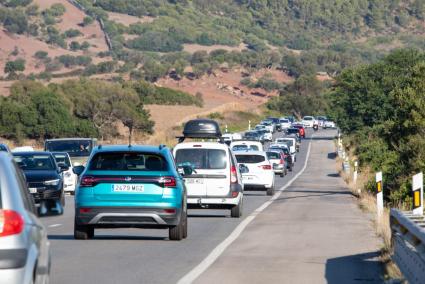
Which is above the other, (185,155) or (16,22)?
(16,22)

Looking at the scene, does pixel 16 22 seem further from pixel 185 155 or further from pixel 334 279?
pixel 334 279

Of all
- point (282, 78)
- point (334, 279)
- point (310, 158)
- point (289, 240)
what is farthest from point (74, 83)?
point (282, 78)

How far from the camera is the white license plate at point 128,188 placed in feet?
62.0

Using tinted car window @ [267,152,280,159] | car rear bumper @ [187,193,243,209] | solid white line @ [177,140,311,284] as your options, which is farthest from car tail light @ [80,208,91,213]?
tinted car window @ [267,152,280,159]

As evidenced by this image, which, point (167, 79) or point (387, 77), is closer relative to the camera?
point (387, 77)

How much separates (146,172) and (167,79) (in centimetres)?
15235

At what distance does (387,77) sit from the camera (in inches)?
3027

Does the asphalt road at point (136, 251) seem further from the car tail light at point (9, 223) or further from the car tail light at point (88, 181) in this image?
the car tail light at point (9, 223)

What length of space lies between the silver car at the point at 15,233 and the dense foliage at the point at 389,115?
26.4 meters

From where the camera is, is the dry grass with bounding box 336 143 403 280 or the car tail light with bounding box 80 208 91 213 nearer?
the dry grass with bounding box 336 143 403 280

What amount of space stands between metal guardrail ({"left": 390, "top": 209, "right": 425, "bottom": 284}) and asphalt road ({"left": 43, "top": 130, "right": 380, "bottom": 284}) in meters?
1.87

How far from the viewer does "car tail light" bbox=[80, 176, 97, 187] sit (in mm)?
18984

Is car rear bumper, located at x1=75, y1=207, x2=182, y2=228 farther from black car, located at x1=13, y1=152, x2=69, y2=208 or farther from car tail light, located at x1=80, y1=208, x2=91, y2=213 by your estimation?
black car, located at x1=13, y1=152, x2=69, y2=208

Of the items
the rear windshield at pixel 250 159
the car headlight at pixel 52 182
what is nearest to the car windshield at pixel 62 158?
the rear windshield at pixel 250 159
